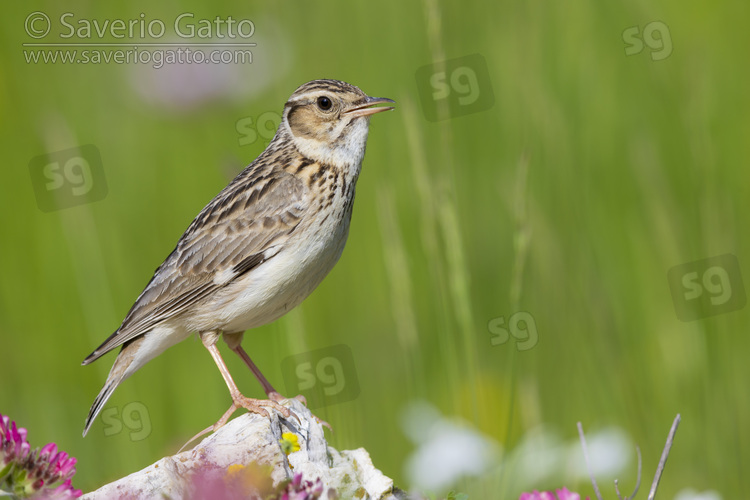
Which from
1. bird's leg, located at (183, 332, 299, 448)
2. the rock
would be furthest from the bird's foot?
the rock

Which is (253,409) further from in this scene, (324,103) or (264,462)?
(324,103)

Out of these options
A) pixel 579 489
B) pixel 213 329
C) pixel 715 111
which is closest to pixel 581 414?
pixel 579 489

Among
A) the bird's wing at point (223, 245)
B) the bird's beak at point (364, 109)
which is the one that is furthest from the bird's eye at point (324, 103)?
the bird's wing at point (223, 245)

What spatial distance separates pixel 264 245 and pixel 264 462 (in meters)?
1.86

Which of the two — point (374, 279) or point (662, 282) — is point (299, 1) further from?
point (662, 282)

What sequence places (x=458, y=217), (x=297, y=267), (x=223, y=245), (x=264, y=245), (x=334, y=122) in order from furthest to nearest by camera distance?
(x=458, y=217)
(x=334, y=122)
(x=223, y=245)
(x=264, y=245)
(x=297, y=267)

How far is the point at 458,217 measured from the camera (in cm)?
718

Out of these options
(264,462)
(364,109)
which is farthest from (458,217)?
(264,462)

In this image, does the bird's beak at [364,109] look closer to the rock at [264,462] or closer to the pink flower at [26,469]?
the rock at [264,462]

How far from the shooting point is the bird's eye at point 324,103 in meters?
6.31

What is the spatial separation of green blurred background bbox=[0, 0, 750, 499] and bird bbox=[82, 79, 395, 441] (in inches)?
25.5

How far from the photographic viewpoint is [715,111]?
9.84m

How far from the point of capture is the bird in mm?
5777

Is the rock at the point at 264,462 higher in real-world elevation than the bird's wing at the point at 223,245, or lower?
lower
